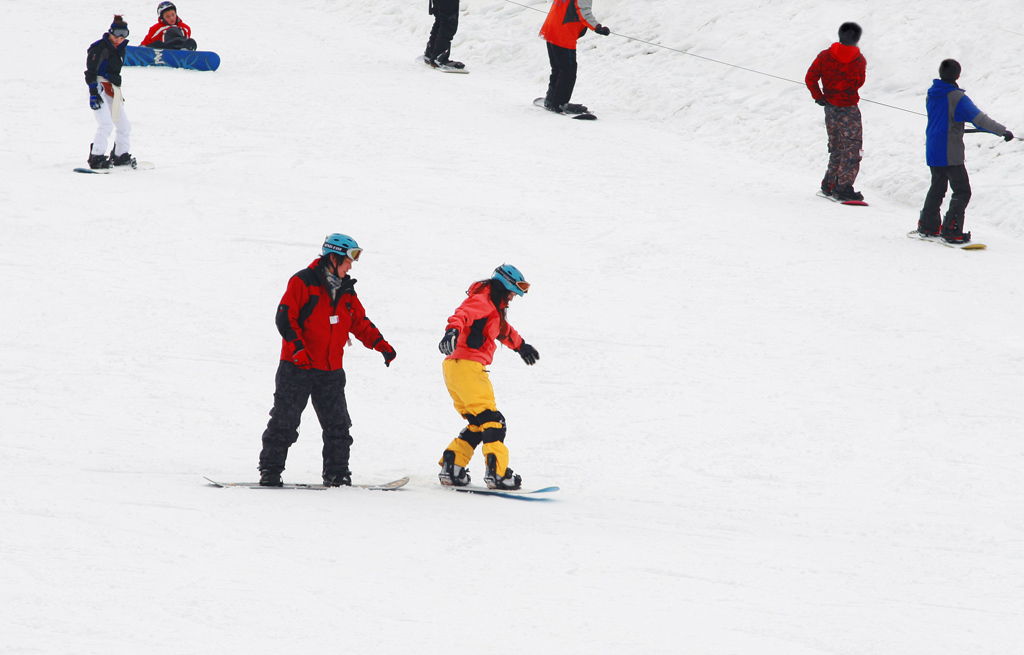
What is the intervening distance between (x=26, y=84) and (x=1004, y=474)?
13313mm

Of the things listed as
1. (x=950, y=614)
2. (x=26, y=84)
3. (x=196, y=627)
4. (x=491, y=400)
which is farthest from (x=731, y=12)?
(x=196, y=627)

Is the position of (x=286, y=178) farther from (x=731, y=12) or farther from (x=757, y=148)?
(x=731, y=12)

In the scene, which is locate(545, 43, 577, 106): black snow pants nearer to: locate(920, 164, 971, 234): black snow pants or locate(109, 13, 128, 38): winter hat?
locate(920, 164, 971, 234): black snow pants

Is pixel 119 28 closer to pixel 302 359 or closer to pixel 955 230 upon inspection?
pixel 302 359

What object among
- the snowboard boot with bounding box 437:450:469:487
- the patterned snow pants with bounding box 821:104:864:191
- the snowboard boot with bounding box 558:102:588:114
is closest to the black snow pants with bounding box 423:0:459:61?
the snowboard boot with bounding box 558:102:588:114

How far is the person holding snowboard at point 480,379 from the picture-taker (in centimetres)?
579

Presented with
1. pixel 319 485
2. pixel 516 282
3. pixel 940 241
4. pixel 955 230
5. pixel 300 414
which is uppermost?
pixel 955 230

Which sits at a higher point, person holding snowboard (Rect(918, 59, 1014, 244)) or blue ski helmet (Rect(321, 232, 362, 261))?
person holding snowboard (Rect(918, 59, 1014, 244))

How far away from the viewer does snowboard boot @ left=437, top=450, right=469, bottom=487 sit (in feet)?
19.3

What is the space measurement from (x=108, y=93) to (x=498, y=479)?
7108mm

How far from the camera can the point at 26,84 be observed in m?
13.9

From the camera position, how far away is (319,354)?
17.9 feet

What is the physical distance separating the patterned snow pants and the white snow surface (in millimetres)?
533

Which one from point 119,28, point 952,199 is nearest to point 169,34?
point 119,28
